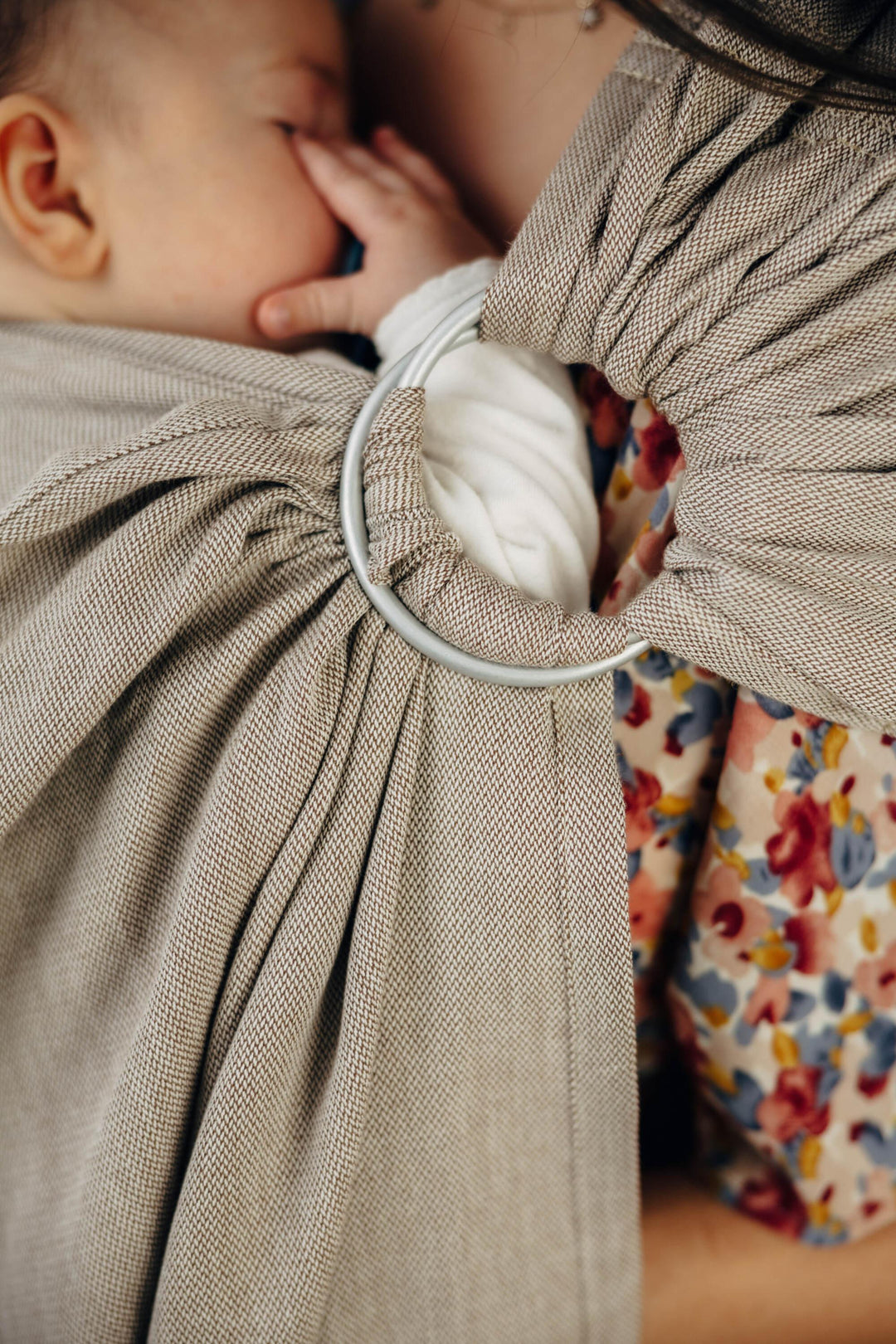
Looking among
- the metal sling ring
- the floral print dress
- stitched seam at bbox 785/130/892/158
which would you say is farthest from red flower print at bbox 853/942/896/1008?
stitched seam at bbox 785/130/892/158

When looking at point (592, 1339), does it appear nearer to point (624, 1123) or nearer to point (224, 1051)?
point (624, 1123)

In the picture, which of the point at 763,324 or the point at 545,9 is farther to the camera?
the point at 545,9

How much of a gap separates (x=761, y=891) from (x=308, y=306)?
0.49 m

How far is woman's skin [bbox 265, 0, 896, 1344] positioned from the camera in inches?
24.4

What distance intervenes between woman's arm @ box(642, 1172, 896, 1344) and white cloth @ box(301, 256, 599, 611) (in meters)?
0.49

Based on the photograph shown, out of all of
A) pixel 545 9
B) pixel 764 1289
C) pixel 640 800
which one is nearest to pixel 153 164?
pixel 545 9

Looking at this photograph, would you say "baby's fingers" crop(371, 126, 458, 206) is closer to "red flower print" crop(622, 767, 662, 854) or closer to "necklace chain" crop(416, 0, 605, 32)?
"necklace chain" crop(416, 0, 605, 32)

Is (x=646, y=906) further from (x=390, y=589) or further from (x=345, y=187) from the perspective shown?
(x=345, y=187)

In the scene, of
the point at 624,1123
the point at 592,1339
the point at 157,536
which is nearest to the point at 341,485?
the point at 157,536

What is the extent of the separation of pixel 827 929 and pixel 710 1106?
226 mm

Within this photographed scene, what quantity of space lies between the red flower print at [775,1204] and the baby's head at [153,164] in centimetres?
72

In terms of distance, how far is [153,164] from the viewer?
60 centimetres

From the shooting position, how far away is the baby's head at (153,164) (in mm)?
598

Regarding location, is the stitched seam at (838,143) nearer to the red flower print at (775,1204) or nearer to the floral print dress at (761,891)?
the floral print dress at (761,891)
